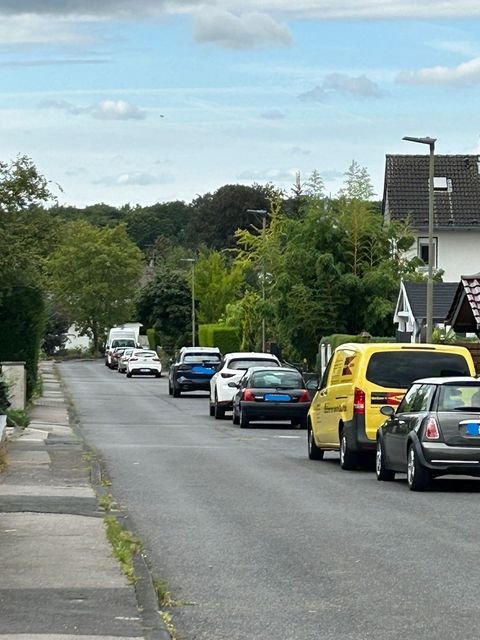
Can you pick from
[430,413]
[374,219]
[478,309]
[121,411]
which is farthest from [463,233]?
[430,413]

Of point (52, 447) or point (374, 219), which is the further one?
point (374, 219)

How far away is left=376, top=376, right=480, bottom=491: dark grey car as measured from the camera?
19.1 meters

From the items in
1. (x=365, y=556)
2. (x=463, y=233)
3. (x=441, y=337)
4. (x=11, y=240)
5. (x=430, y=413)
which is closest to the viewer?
(x=365, y=556)

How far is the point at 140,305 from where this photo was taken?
410 ft

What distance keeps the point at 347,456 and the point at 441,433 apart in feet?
12.3

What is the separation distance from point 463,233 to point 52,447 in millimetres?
53781

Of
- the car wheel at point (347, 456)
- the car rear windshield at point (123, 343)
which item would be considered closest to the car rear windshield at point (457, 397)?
the car wheel at point (347, 456)

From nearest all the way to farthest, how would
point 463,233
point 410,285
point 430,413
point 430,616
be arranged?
1. point 430,616
2. point 430,413
3. point 410,285
4. point 463,233

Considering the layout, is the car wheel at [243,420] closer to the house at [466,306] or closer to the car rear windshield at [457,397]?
the house at [466,306]

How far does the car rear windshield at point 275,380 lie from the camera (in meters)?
36.3

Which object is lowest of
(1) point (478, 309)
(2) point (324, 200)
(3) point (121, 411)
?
(3) point (121, 411)

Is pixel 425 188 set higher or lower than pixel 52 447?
higher

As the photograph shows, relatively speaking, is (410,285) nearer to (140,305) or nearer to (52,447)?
(52,447)

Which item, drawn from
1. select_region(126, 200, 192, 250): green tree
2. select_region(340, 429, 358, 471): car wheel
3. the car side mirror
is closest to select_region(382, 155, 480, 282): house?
select_region(340, 429, 358, 471): car wheel
